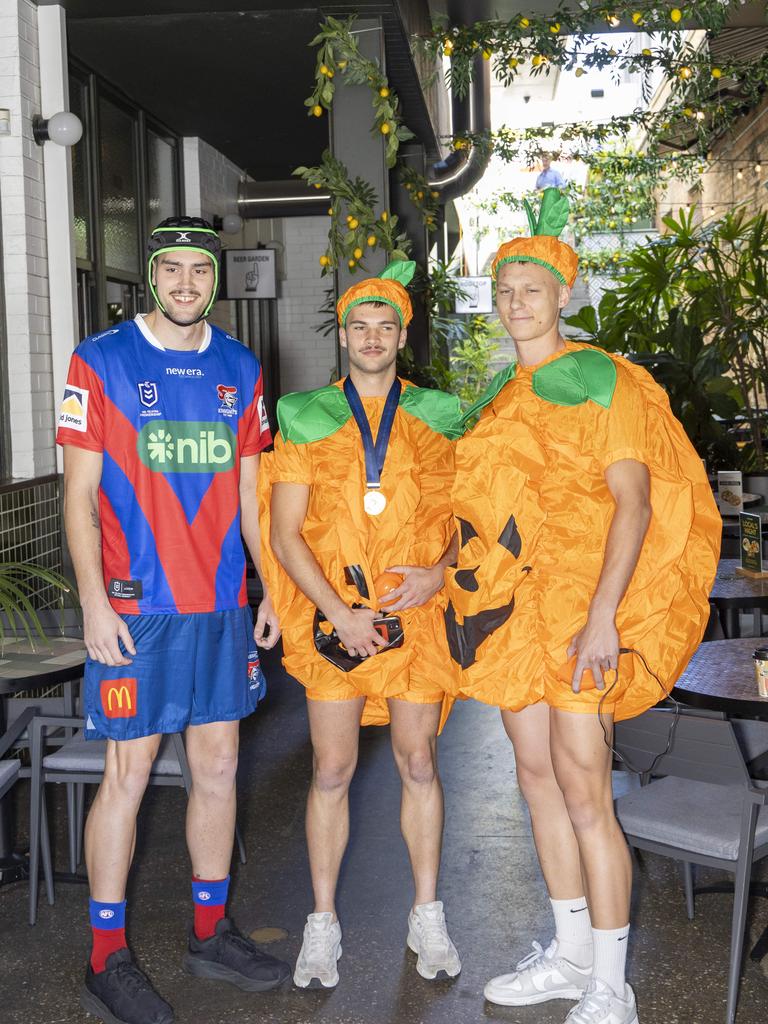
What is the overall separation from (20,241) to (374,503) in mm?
3188

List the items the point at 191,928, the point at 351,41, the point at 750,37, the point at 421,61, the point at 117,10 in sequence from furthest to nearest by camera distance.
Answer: the point at 750,37, the point at 421,61, the point at 117,10, the point at 351,41, the point at 191,928

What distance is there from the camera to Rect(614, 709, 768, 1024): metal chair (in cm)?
244

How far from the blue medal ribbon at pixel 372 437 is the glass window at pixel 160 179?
5.48 metres

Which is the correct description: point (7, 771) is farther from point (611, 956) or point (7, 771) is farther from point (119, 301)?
point (119, 301)

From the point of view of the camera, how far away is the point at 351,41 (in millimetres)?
5086

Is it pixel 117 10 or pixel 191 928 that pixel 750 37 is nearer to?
pixel 117 10

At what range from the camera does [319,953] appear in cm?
263

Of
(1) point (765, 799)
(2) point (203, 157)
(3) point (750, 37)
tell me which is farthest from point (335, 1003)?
(3) point (750, 37)

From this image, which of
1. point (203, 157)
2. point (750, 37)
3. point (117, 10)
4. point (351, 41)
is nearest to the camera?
point (351, 41)

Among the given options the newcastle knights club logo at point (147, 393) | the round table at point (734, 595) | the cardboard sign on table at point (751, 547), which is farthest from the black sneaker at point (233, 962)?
the cardboard sign on table at point (751, 547)

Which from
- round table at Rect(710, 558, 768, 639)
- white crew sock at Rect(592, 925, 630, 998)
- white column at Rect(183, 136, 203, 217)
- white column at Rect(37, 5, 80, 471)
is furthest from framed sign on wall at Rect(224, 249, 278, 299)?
white crew sock at Rect(592, 925, 630, 998)

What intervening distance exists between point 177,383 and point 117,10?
382 cm

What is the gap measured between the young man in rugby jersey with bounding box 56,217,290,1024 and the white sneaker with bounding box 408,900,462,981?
33 cm

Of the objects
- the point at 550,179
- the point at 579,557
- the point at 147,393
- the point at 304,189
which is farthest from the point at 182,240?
the point at 550,179
